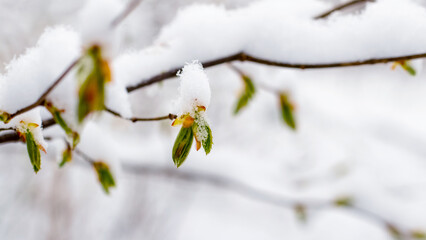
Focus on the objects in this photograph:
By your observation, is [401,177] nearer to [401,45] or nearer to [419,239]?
[419,239]

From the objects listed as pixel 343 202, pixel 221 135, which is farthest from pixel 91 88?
pixel 221 135

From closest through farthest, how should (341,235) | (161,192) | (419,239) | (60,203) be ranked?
1. (419,239)
2. (60,203)
3. (161,192)
4. (341,235)

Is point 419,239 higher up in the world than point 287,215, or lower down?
lower down

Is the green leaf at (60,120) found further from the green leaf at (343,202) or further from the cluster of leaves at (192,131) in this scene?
the green leaf at (343,202)

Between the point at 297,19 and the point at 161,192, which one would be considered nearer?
the point at 297,19

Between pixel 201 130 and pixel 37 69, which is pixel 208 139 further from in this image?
pixel 37 69

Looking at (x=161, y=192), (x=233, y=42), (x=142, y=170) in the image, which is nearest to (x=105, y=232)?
(x=161, y=192)

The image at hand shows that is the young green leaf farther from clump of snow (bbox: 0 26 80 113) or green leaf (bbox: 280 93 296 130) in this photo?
green leaf (bbox: 280 93 296 130)
